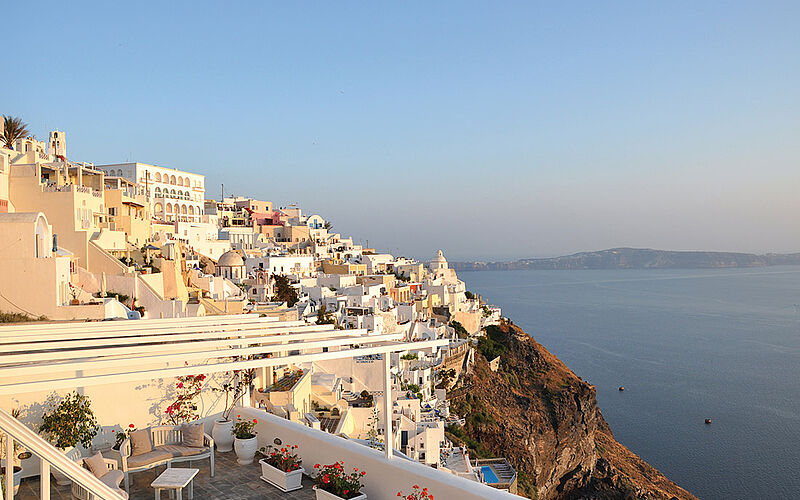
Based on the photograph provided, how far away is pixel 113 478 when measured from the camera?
15.9ft

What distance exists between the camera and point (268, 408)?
26.7 ft

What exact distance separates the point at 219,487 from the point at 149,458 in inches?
29.3

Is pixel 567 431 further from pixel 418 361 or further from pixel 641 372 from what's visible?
pixel 641 372

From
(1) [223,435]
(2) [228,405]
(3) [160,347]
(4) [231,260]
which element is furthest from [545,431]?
(3) [160,347]

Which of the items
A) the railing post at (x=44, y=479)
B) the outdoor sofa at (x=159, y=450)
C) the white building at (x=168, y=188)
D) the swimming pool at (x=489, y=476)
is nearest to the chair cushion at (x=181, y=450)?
the outdoor sofa at (x=159, y=450)

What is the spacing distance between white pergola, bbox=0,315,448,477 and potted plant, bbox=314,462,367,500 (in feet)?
1.25

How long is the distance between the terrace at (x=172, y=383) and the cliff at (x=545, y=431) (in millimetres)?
26406

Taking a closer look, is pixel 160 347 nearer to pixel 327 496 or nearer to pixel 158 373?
pixel 158 373

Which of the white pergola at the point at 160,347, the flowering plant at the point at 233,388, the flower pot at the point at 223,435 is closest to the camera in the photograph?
the white pergola at the point at 160,347

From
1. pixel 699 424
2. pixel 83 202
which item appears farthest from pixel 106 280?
pixel 699 424

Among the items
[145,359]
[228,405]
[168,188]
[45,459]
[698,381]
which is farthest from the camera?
[698,381]

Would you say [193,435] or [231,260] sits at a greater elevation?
[231,260]

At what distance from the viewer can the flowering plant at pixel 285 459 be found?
5223 mm

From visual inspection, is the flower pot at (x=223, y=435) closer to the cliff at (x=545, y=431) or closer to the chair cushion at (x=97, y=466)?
the chair cushion at (x=97, y=466)
